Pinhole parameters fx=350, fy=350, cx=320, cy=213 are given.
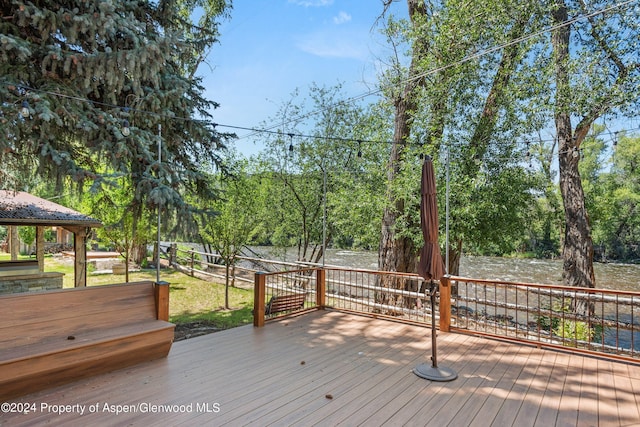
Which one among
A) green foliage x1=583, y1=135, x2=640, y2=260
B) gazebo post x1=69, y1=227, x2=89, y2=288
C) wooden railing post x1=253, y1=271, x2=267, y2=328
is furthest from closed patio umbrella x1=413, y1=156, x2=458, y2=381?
green foliage x1=583, y1=135, x2=640, y2=260

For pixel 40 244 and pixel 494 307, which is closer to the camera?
pixel 494 307

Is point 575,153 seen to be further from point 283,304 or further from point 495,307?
point 283,304

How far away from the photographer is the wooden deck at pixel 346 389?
2.66 metres

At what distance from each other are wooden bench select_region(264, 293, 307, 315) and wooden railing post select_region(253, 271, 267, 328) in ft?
1.41

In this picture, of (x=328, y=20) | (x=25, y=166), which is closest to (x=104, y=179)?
(x=25, y=166)

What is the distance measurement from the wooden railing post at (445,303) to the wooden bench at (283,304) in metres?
2.35

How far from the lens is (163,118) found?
5672mm

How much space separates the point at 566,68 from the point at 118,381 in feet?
27.1

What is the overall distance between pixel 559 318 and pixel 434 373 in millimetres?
4657

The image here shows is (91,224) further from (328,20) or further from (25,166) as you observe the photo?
(328,20)

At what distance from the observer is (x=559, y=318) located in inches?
260

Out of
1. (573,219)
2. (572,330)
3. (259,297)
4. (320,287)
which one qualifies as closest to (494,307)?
(572,330)

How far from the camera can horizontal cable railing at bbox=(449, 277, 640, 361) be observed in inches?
170

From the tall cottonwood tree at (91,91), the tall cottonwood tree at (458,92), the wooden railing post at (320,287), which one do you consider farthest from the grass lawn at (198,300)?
the tall cottonwood tree at (458,92)
